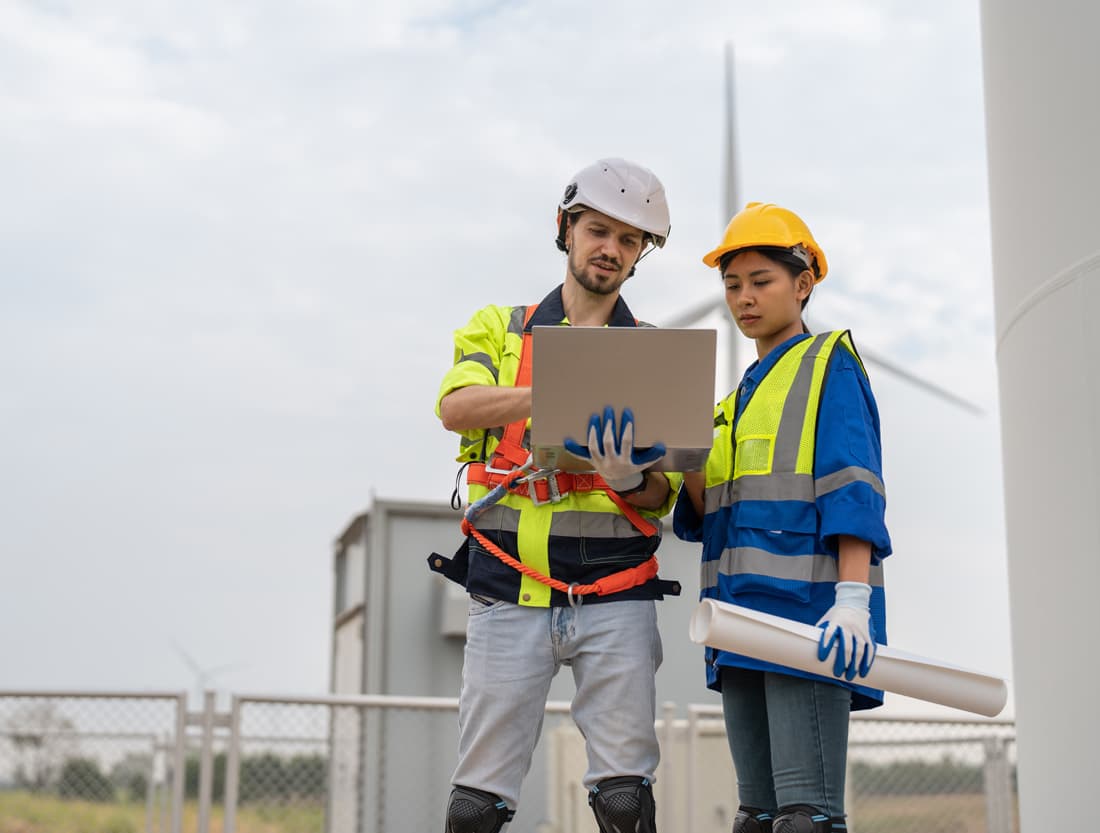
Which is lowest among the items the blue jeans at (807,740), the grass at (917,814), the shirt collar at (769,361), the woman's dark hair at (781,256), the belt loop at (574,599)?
the grass at (917,814)

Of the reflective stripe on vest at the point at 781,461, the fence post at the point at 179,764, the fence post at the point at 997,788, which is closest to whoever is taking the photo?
the reflective stripe on vest at the point at 781,461

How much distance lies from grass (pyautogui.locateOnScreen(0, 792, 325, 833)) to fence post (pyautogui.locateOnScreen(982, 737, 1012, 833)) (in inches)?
176

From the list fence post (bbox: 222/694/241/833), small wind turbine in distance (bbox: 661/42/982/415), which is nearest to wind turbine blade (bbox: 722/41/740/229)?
small wind turbine in distance (bbox: 661/42/982/415)

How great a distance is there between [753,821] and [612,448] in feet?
3.22

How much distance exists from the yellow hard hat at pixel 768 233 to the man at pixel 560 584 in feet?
0.66

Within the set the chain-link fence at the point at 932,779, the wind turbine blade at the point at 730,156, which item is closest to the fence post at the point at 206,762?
the chain-link fence at the point at 932,779

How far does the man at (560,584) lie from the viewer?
323 cm

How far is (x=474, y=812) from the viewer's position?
3.21 meters

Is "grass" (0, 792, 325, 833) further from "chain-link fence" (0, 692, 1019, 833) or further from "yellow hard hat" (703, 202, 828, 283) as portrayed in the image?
"yellow hard hat" (703, 202, 828, 283)

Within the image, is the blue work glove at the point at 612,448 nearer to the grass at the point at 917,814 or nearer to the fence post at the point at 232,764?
the fence post at the point at 232,764

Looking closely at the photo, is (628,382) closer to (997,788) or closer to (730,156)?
(997,788)

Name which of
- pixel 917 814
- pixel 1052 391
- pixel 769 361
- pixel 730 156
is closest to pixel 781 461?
pixel 769 361

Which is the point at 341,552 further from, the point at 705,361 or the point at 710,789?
the point at 705,361

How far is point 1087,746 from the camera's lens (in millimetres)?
3975
